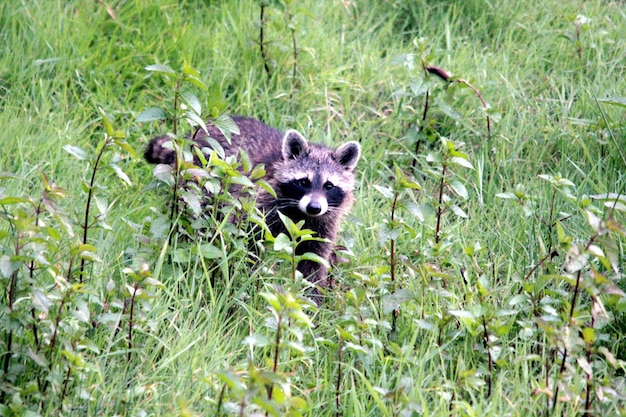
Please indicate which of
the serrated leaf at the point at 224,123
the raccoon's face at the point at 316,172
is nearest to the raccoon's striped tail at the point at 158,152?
the raccoon's face at the point at 316,172

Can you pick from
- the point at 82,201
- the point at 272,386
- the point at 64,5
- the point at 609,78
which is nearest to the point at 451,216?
the point at 609,78

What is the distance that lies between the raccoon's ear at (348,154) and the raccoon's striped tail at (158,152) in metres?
1.08

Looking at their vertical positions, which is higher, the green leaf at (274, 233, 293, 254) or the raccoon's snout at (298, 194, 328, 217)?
the green leaf at (274, 233, 293, 254)

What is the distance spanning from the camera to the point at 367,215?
223 inches

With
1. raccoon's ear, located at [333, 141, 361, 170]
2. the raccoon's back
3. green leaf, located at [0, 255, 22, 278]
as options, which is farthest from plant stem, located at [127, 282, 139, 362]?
raccoon's ear, located at [333, 141, 361, 170]

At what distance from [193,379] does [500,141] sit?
312cm

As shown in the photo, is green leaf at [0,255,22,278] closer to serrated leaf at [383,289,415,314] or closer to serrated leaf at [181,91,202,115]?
serrated leaf at [181,91,202,115]

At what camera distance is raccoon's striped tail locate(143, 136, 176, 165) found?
5.60 metres

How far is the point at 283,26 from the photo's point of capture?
6531 mm

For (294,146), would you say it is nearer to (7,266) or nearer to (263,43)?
(263,43)

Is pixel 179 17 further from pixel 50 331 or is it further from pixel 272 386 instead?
pixel 272 386

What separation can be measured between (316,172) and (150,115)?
1.62 metres

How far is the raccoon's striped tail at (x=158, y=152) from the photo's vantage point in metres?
5.60

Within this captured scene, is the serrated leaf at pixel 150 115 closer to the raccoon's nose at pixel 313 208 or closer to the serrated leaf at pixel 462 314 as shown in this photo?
the raccoon's nose at pixel 313 208
